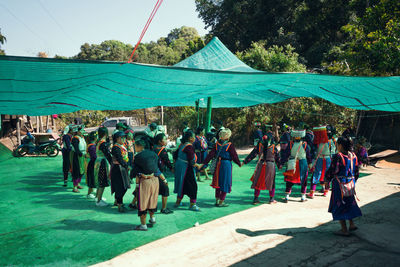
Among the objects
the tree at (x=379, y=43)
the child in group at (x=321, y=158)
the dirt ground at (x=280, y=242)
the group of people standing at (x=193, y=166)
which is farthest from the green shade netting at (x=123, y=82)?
the tree at (x=379, y=43)

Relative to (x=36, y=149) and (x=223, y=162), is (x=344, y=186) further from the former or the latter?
(x=36, y=149)

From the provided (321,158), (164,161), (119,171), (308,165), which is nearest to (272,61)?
(321,158)

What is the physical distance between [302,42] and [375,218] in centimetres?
2630

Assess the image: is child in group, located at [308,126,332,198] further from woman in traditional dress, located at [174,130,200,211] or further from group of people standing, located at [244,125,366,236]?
woman in traditional dress, located at [174,130,200,211]

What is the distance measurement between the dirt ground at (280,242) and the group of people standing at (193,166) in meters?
0.45

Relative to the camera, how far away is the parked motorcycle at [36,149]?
13188mm

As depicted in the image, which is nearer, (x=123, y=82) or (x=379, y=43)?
(x=123, y=82)

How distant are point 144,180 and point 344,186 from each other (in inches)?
126

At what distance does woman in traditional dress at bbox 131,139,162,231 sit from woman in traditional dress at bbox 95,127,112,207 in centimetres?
135

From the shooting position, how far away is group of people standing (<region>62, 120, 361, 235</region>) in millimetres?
4355

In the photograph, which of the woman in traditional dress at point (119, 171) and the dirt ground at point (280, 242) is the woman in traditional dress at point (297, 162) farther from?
the woman in traditional dress at point (119, 171)

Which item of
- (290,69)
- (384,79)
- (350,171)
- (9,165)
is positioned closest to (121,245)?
(350,171)

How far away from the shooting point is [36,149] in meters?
13.2

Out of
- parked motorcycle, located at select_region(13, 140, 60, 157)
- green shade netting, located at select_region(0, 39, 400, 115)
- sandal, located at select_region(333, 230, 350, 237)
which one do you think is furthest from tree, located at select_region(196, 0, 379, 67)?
sandal, located at select_region(333, 230, 350, 237)
